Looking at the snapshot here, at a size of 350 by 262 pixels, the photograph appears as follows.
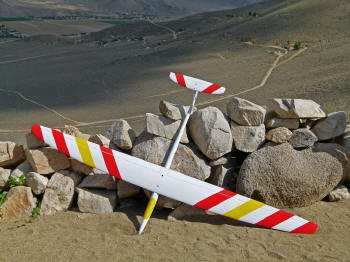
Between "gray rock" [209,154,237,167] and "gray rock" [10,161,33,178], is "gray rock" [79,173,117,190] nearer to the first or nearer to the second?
"gray rock" [10,161,33,178]

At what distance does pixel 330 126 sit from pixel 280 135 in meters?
0.95

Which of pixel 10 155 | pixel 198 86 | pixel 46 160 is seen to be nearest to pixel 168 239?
pixel 46 160

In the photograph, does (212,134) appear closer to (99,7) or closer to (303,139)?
(303,139)

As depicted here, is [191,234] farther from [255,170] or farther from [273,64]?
[273,64]

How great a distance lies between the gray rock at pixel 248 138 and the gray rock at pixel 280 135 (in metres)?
0.19

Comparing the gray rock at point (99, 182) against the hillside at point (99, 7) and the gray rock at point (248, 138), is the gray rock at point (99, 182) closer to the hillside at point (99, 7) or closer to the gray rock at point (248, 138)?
the gray rock at point (248, 138)

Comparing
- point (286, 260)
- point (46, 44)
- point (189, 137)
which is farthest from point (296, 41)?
point (46, 44)

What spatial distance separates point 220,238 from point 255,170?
1335mm

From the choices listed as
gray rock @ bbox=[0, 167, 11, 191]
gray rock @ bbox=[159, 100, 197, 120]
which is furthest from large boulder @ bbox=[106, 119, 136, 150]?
gray rock @ bbox=[0, 167, 11, 191]

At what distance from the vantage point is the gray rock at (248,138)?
5.87 metres

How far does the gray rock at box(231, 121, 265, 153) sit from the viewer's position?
19.2 ft

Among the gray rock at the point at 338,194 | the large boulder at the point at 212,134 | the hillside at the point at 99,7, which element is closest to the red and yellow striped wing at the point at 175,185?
the large boulder at the point at 212,134

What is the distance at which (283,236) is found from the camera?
194 inches

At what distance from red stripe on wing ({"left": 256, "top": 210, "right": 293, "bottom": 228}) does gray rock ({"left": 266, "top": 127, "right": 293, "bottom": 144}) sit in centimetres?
121
